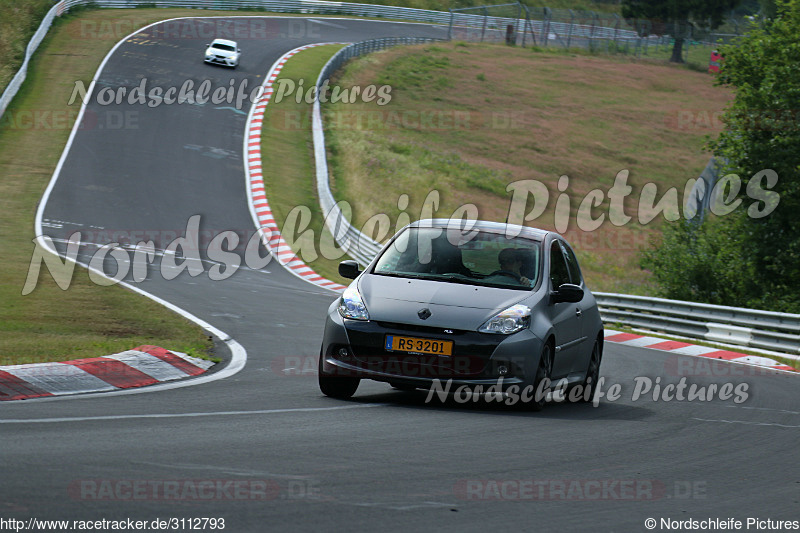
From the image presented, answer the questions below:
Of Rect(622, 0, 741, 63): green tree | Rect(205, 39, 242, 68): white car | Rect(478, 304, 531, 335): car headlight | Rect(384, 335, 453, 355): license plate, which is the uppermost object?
Rect(622, 0, 741, 63): green tree

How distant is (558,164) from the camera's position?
47.6 m

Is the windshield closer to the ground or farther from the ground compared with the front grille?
farther from the ground

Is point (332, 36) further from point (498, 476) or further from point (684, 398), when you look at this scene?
point (498, 476)

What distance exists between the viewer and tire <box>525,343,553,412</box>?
8.89 meters

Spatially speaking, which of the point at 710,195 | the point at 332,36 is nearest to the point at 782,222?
the point at 710,195

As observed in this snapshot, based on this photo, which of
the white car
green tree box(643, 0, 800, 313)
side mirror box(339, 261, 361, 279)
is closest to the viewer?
side mirror box(339, 261, 361, 279)

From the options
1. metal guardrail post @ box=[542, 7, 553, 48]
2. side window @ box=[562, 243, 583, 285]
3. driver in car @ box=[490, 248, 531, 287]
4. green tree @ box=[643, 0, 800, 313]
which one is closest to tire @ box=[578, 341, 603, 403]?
side window @ box=[562, 243, 583, 285]

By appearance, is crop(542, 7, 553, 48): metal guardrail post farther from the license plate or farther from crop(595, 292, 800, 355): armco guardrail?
the license plate

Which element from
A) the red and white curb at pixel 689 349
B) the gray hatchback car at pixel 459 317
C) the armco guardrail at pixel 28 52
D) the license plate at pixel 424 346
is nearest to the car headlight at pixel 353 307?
the gray hatchback car at pixel 459 317

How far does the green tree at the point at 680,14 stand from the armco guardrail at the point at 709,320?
61.8 metres

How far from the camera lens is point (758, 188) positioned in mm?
24984

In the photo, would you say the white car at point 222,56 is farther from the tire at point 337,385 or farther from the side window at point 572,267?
the tire at point 337,385

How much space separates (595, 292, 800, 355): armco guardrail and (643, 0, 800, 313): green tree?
11.7 ft

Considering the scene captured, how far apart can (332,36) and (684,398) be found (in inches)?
2181
